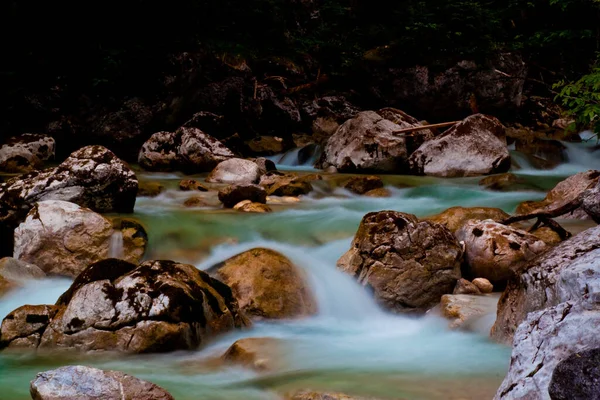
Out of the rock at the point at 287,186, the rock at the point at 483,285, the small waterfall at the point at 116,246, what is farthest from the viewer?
the rock at the point at 287,186

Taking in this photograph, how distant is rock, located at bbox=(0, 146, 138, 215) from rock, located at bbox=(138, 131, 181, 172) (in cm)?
459

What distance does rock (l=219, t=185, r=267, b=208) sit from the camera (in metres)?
9.16

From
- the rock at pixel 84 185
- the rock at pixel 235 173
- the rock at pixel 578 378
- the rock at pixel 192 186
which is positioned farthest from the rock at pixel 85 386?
the rock at pixel 235 173

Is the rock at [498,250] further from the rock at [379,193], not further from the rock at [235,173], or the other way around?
the rock at [235,173]

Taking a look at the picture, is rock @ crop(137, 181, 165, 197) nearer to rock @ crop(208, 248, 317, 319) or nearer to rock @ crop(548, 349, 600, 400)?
rock @ crop(208, 248, 317, 319)

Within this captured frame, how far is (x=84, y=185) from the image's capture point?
796 cm

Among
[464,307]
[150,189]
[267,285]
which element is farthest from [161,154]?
[464,307]

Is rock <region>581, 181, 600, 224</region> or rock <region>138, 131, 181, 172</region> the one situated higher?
rock <region>138, 131, 181, 172</region>

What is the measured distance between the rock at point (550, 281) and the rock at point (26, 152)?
10.5m

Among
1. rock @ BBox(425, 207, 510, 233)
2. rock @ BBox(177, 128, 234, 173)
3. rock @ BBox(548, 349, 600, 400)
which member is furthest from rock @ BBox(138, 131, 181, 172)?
rock @ BBox(548, 349, 600, 400)

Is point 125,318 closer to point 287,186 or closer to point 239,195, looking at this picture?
point 239,195

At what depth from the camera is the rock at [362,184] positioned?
35.9 ft

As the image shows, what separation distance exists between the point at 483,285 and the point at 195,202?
17.1ft

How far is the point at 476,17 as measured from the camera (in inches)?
744
